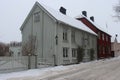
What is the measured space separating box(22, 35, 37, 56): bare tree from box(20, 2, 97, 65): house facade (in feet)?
1.41

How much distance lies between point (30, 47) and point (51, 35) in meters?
3.28

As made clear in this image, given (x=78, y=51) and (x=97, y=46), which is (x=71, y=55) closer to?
(x=78, y=51)

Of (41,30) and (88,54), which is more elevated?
(41,30)

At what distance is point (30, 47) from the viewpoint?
30531 mm

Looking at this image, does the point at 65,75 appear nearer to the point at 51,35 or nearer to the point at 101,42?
the point at 51,35

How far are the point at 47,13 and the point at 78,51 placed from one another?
8.18m

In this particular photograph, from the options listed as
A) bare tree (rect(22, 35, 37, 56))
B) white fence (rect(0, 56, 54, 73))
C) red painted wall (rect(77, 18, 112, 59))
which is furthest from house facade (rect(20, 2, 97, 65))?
red painted wall (rect(77, 18, 112, 59))

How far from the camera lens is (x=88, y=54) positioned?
4091 cm

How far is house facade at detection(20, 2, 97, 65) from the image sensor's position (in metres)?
29.7

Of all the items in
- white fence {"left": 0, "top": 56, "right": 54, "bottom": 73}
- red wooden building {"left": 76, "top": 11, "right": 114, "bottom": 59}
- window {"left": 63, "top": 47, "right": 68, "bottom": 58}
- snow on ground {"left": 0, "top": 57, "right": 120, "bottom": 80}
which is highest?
red wooden building {"left": 76, "top": 11, "right": 114, "bottom": 59}

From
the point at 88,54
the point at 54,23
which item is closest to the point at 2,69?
the point at 54,23

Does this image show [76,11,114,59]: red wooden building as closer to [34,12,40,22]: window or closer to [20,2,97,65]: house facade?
[20,2,97,65]: house facade

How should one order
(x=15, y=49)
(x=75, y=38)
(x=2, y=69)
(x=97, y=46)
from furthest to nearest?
(x=15, y=49) → (x=97, y=46) → (x=75, y=38) → (x=2, y=69)

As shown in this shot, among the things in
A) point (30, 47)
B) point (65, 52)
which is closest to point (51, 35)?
point (30, 47)
